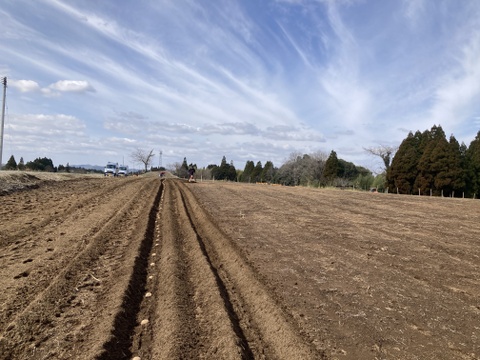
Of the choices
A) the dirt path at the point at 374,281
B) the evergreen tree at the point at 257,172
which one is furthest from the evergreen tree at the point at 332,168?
the dirt path at the point at 374,281

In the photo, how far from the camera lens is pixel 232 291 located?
5.12 m

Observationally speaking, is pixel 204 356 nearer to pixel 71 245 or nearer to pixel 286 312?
pixel 286 312

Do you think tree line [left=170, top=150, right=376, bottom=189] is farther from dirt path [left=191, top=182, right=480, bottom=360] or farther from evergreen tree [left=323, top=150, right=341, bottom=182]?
dirt path [left=191, top=182, right=480, bottom=360]

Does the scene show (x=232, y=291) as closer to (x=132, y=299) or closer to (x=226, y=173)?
(x=132, y=299)

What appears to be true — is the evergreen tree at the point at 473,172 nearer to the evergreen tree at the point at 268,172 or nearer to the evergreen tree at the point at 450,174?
the evergreen tree at the point at 450,174

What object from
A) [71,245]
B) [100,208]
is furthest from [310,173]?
[71,245]

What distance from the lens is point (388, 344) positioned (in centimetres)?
367

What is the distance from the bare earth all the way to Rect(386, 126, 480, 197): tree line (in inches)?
1292

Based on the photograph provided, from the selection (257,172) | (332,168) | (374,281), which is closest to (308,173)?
(332,168)

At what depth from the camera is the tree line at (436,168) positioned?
125ft

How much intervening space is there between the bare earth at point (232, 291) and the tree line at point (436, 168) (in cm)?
3282

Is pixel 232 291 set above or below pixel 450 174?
below

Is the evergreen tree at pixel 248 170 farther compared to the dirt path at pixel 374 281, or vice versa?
the evergreen tree at pixel 248 170

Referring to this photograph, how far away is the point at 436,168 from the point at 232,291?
4058 centimetres
